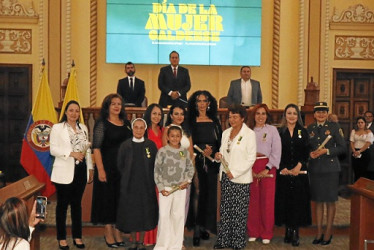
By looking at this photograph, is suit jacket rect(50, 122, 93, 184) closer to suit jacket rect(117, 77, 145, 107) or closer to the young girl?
the young girl

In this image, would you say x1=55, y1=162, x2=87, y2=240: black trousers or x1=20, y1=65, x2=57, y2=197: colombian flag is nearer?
x1=55, y1=162, x2=87, y2=240: black trousers

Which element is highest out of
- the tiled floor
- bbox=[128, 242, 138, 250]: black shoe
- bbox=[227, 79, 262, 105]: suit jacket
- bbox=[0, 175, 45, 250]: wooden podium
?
bbox=[227, 79, 262, 105]: suit jacket

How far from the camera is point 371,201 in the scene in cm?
541

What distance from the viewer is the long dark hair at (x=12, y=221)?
3201 millimetres

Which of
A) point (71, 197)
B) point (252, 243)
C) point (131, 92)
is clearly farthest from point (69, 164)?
point (131, 92)

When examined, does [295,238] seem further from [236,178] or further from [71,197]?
[71,197]

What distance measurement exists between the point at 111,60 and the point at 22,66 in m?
1.62

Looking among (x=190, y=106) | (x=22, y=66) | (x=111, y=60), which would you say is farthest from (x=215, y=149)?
(x=22, y=66)

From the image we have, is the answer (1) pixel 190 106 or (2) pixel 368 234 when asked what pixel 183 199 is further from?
(2) pixel 368 234

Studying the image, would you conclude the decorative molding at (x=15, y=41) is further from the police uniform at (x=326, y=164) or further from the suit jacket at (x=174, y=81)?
the police uniform at (x=326, y=164)

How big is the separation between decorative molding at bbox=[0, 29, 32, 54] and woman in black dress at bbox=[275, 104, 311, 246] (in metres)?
5.92

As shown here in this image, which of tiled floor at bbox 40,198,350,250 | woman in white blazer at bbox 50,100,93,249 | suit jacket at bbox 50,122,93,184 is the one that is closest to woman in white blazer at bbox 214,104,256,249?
tiled floor at bbox 40,198,350,250

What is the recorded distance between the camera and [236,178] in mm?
6000

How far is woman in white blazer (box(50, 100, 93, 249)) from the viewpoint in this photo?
5.82 meters
